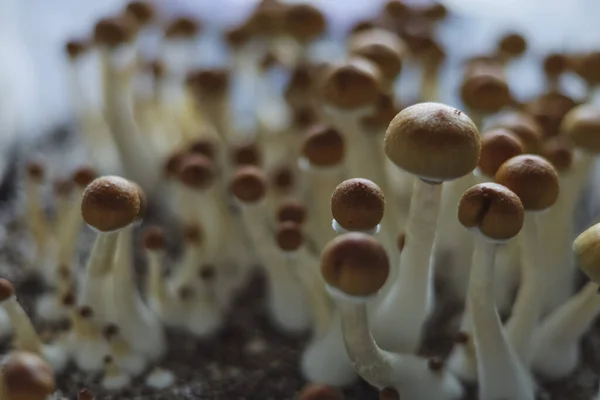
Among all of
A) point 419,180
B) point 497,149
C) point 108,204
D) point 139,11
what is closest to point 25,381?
point 108,204

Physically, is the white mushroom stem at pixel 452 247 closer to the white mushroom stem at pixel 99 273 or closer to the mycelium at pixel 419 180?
the mycelium at pixel 419 180

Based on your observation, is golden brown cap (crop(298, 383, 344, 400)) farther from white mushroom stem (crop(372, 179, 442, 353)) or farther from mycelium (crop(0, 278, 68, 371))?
mycelium (crop(0, 278, 68, 371))

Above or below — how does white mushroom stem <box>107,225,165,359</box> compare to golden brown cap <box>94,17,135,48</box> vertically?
below

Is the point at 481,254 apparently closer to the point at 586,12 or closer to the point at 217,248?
the point at 217,248

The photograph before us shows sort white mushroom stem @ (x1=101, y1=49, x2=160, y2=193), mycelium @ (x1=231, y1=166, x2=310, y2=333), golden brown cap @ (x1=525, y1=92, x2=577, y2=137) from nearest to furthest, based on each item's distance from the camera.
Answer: mycelium @ (x1=231, y1=166, x2=310, y2=333)
golden brown cap @ (x1=525, y1=92, x2=577, y2=137)
white mushroom stem @ (x1=101, y1=49, x2=160, y2=193)

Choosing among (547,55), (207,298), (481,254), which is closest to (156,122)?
(207,298)

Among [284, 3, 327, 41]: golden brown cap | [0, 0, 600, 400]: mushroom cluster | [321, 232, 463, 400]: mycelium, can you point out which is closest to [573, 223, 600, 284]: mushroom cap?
[0, 0, 600, 400]: mushroom cluster
